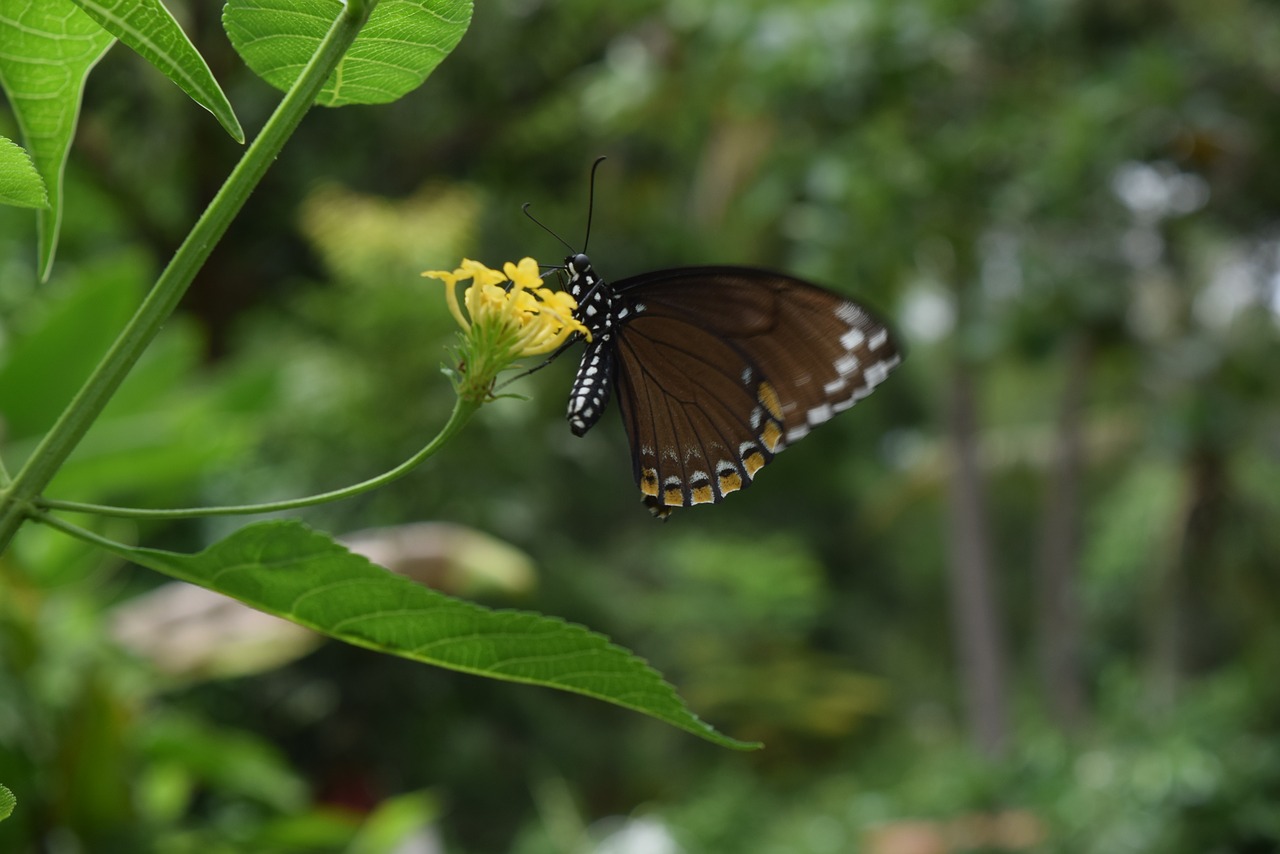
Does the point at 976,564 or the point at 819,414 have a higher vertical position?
the point at 976,564

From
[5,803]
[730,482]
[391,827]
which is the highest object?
[391,827]

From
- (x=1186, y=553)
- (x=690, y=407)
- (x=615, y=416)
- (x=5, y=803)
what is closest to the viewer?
(x=5, y=803)

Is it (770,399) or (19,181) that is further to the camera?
(770,399)

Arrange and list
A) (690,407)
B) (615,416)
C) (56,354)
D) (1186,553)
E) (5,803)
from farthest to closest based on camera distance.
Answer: (615,416)
(1186,553)
(56,354)
(690,407)
(5,803)

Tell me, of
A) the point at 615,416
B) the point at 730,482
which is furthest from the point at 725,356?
the point at 615,416

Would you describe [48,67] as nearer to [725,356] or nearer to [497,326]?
[497,326]

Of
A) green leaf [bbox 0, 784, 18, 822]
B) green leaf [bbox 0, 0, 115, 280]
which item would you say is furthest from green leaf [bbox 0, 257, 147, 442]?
green leaf [bbox 0, 784, 18, 822]

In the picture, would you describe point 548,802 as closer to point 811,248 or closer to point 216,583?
point 811,248
